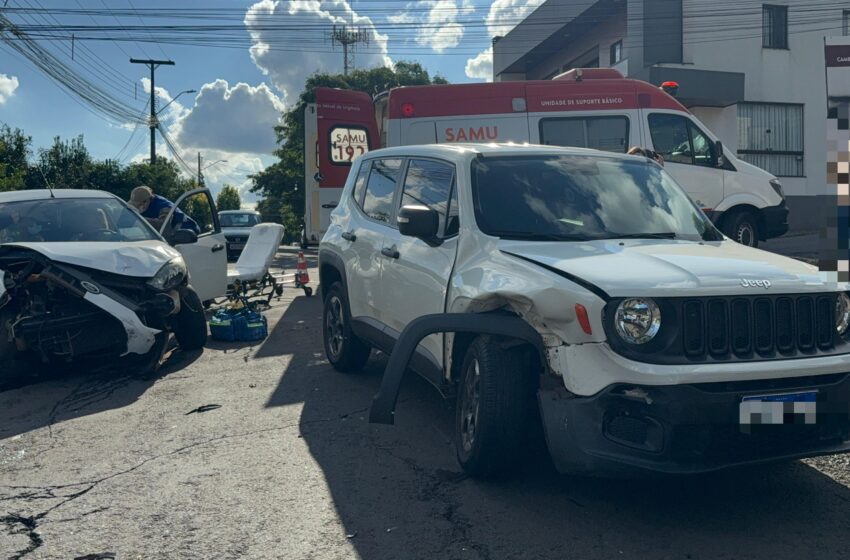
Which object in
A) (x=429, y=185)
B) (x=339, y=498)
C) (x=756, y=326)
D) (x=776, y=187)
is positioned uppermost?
(x=776, y=187)

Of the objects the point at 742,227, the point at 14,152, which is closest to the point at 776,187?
the point at 742,227

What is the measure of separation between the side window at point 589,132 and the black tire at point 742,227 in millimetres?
1971

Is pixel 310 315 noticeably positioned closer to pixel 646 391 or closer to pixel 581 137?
pixel 581 137

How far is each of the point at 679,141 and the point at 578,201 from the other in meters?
7.57

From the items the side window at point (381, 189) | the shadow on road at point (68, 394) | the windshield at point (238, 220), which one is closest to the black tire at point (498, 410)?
the side window at point (381, 189)

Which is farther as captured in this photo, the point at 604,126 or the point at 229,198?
the point at 229,198

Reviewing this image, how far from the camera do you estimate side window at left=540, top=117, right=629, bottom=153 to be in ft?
38.3

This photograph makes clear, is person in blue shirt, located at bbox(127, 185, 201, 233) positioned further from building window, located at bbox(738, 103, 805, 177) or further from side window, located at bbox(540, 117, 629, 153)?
building window, located at bbox(738, 103, 805, 177)

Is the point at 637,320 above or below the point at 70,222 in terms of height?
below

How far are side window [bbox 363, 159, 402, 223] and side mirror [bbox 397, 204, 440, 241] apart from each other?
1.12 metres

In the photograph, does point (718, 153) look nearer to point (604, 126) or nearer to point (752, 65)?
point (604, 126)


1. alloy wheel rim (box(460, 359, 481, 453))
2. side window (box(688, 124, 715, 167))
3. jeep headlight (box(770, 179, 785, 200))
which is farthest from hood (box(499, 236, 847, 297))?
jeep headlight (box(770, 179, 785, 200))

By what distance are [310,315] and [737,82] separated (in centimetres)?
1533

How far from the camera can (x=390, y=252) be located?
5676 millimetres
